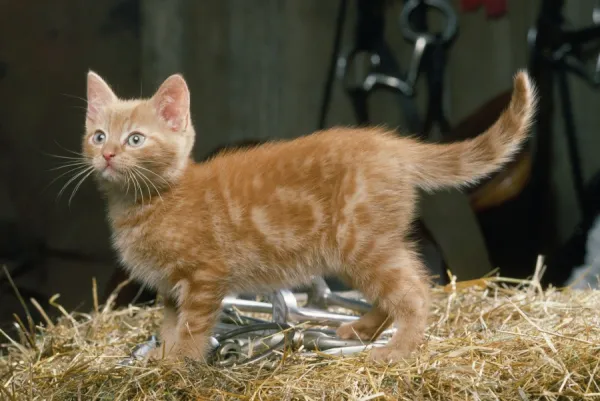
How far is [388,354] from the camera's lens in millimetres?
1721

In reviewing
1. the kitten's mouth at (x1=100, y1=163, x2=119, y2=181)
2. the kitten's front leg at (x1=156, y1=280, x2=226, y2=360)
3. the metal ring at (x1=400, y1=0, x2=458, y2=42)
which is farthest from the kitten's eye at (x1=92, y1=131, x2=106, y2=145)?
the metal ring at (x1=400, y1=0, x2=458, y2=42)

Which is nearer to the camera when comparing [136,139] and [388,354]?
[388,354]

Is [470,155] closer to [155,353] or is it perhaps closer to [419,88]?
[419,88]

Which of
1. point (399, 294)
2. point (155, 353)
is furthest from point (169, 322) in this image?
point (399, 294)

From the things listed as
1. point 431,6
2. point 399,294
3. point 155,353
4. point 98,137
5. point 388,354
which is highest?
point 431,6

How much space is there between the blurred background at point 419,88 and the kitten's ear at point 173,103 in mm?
688

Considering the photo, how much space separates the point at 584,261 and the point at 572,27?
990 mm

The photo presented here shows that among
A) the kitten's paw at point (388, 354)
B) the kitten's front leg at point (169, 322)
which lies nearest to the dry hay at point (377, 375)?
the kitten's paw at point (388, 354)

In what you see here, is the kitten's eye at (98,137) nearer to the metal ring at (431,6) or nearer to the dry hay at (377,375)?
the dry hay at (377,375)

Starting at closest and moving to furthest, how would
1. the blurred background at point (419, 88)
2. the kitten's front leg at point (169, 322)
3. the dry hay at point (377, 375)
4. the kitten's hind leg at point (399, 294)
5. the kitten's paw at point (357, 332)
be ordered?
the dry hay at point (377, 375)
the kitten's hind leg at point (399, 294)
the kitten's front leg at point (169, 322)
the kitten's paw at point (357, 332)
the blurred background at point (419, 88)

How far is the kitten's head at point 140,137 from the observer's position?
1825mm

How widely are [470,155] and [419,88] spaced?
0.93 metres

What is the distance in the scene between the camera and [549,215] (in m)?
2.81

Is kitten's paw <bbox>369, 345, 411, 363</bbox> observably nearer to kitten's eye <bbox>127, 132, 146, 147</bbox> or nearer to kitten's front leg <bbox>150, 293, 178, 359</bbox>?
kitten's front leg <bbox>150, 293, 178, 359</bbox>
